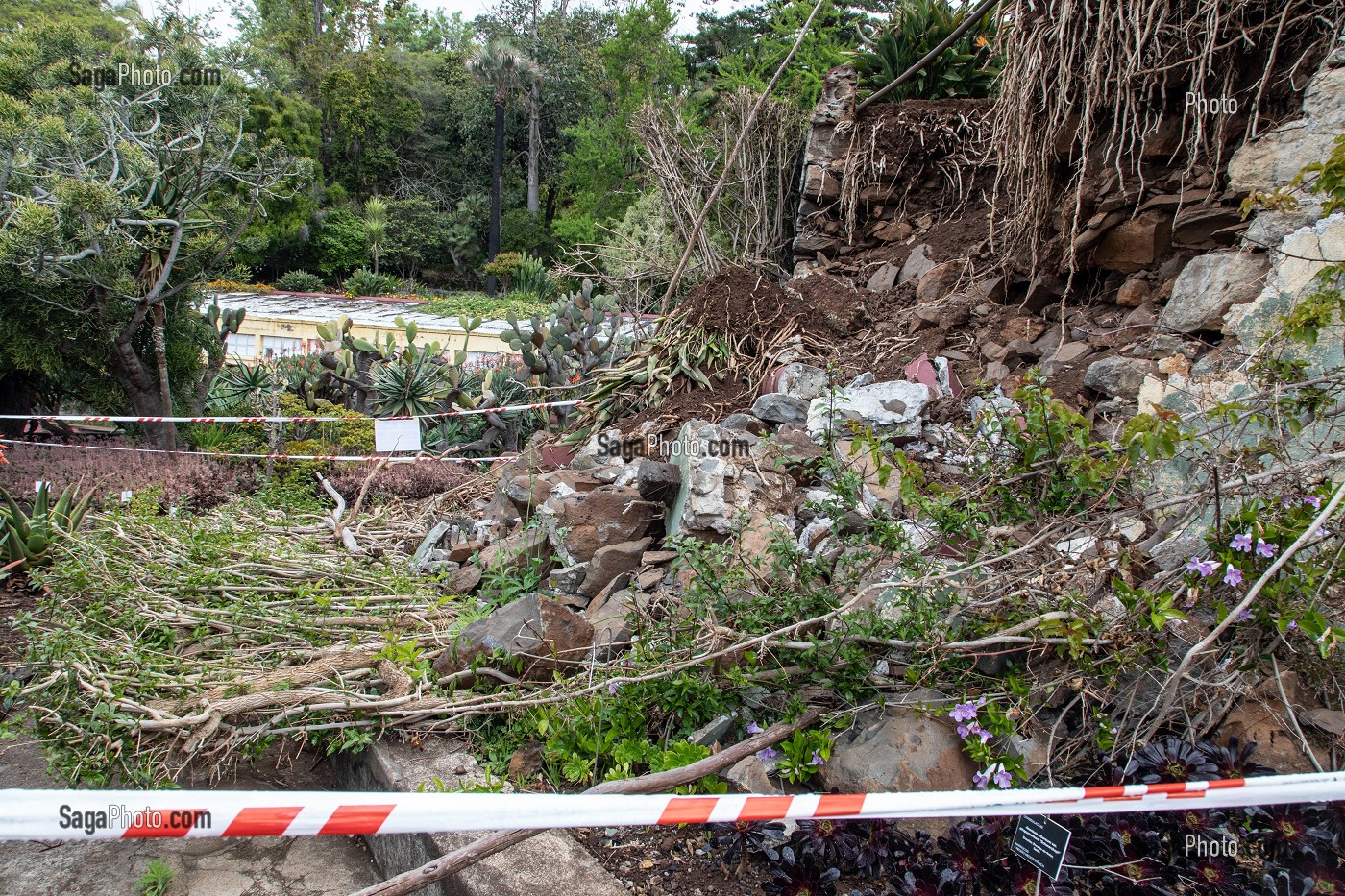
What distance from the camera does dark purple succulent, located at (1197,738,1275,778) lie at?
229 centimetres

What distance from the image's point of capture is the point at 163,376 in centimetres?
814

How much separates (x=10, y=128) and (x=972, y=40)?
866 cm

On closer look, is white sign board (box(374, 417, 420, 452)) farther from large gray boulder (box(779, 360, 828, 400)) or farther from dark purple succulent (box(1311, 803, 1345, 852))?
dark purple succulent (box(1311, 803, 1345, 852))

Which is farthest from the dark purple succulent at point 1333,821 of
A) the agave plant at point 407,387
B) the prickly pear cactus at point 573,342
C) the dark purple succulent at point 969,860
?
the agave plant at point 407,387

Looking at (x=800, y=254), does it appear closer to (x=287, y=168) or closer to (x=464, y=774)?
(x=464, y=774)

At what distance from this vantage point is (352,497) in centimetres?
711

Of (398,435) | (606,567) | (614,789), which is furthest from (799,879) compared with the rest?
(398,435)

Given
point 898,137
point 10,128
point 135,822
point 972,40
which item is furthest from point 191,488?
point 972,40

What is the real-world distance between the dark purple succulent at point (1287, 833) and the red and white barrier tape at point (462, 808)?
12.5 inches

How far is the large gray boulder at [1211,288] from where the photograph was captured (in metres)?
3.44

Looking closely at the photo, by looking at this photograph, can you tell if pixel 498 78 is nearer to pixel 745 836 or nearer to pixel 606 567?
pixel 606 567

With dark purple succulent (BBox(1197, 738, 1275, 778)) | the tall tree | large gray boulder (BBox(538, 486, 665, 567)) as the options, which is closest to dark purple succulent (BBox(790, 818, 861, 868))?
dark purple succulent (BBox(1197, 738, 1275, 778))

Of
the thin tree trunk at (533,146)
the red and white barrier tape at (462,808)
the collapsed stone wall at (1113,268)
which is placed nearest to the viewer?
the red and white barrier tape at (462,808)

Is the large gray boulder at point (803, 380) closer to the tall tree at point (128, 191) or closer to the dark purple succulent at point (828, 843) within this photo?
the dark purple succulent at point (828, 843)
